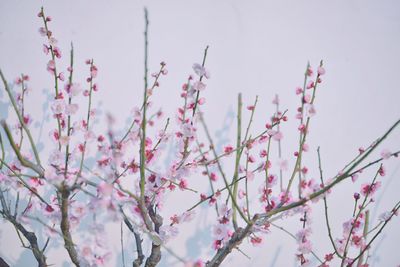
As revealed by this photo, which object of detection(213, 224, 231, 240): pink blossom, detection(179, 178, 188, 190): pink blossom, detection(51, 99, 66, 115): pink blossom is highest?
detection(51, 99, 66, 115): pink blossom

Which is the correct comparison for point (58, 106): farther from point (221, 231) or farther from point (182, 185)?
point (221, 231)

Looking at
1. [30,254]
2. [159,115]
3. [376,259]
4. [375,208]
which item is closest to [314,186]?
[159,115]

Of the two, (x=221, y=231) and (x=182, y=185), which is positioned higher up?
(x=182, y=185)

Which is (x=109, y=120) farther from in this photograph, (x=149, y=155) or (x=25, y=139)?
(x=25, y=139)

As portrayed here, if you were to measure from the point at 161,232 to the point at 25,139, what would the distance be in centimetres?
162

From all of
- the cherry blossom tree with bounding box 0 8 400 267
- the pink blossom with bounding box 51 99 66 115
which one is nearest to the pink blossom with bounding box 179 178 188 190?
the cherry blossom tree with bounding box 0 8 400 267

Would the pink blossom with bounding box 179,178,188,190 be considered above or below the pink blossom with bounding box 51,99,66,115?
below

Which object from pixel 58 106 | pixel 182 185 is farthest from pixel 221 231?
pixel 58 106

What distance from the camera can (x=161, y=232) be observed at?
186cm

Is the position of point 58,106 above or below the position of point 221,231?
above

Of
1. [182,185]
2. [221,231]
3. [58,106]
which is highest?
[58,106]

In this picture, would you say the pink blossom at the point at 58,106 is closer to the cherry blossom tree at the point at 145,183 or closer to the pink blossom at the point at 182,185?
the cherry blossom tree at the point at 145,183

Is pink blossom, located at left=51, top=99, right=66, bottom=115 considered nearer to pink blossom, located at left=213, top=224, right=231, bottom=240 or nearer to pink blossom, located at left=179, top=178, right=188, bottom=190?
pink blossom, located at left=179, top=178, right=188, bottom=190

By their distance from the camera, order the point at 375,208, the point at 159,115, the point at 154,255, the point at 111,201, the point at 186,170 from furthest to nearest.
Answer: the point at 375,208 < the point at 159,115 < the point at 186,170 < the point at 154,255 < the point at 111,201
